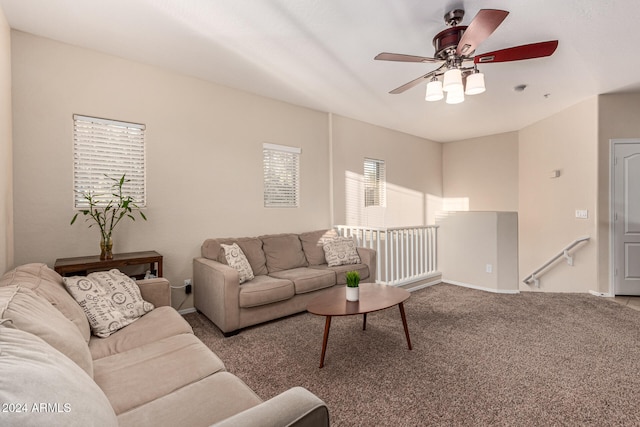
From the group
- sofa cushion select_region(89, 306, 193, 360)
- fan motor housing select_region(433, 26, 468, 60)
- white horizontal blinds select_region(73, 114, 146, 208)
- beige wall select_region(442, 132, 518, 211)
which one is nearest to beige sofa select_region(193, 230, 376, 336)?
sofa cushion select_region(89, 306, 193, 360)

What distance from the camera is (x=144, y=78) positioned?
324 centimetres

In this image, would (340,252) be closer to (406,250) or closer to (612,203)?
(406,250)

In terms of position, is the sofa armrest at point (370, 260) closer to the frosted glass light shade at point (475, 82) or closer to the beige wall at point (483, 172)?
the frosted glass light shade at point (475, 82)

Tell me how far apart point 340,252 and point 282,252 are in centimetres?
77

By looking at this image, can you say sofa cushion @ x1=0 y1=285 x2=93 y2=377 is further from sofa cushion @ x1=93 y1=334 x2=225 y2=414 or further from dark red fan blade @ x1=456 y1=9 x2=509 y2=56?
dark red fan blade @ x1=456 y1=9 x2=509 y2=56

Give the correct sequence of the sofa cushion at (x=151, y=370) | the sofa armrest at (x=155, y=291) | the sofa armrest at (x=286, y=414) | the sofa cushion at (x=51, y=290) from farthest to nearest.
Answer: the sofa armrest at (x=155, y=291) < the sofa cushion at (x=51, y=290) < the sofa cushion at (x=151, y=370) < the sofa armrest at (x=286, y=414)

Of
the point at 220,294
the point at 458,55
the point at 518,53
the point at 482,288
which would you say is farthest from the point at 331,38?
the point at 482,288

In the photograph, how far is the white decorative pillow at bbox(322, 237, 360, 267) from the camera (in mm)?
3941

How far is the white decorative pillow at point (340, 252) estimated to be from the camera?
3941 mm

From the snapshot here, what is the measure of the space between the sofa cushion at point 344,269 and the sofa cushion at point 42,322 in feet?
8.75

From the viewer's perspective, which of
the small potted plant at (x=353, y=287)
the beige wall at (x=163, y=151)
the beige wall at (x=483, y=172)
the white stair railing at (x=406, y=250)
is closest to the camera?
the small potted plant at (x=353, y=287)

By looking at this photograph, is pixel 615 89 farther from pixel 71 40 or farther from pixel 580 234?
pixel 71 40

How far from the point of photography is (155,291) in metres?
2.39

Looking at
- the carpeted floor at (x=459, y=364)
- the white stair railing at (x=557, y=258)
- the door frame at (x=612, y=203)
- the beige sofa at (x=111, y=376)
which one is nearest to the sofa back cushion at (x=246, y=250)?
the carpeted floor at (x=459, y=364)
